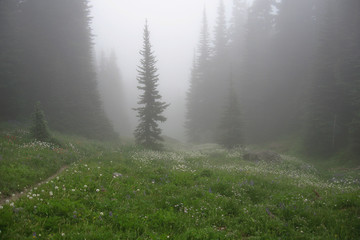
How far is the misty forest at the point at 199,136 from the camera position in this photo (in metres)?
6.32

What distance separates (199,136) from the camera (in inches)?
1849

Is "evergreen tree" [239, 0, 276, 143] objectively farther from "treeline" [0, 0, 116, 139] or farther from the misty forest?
"treeline" [0, 0, 116, 139]

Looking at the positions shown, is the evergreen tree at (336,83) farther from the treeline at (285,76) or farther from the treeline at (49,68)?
the treeline at (49,68)

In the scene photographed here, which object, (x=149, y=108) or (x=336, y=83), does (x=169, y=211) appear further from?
(x=336, y=83)

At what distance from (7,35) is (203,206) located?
28755mm

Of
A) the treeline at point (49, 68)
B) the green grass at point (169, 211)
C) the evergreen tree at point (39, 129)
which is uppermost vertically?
the treeline at point (49, 68)

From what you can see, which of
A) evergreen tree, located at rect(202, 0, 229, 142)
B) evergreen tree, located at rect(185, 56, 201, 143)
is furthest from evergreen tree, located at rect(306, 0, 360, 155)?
evergreen tree, located at rect(185, 56, 201, 143)

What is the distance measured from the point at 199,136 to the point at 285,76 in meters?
20.6

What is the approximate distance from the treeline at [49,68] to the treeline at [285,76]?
62.8 ft

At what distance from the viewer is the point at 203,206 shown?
7.22 meters

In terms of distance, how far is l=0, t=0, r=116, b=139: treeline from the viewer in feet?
77.4

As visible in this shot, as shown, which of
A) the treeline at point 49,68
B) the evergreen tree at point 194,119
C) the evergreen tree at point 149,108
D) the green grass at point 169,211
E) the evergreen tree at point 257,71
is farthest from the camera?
the evergreen tree at point 194,119

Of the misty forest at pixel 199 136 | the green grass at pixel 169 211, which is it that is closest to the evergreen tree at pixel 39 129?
the misty forest at pixel 199 136

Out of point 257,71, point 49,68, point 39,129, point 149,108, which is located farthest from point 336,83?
point 49,68
